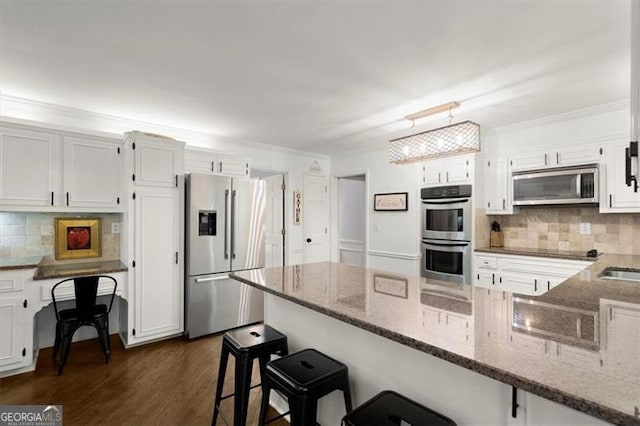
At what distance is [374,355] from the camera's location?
147 centimetres

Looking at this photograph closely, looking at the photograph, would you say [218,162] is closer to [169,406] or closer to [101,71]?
[101,71]

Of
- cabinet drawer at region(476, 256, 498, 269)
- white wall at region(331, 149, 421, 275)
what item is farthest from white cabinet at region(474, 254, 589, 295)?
white wall at region(331, 149, 421, 275)

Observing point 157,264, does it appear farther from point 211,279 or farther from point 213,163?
point 213,163

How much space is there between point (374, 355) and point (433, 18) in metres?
1.85

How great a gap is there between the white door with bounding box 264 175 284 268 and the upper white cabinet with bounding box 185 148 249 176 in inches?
41.7

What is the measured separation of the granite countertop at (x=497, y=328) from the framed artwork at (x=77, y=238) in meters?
2.39

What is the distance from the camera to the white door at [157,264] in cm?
321

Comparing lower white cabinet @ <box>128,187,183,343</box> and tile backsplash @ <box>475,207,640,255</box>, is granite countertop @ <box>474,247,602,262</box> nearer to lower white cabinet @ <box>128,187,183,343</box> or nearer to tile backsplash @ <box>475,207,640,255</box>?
tile backsplash @ <box>475,207,640,255</box>

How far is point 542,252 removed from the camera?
3.46 metres

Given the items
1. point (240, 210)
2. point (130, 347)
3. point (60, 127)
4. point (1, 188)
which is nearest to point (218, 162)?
point (240, 210)

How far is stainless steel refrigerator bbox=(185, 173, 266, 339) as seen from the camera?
11.4 ft

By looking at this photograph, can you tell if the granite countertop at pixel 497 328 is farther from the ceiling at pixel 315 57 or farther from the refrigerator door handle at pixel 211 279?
the refrigerator door handle at pixel 211 279

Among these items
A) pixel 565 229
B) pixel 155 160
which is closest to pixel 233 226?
pixel 155 160

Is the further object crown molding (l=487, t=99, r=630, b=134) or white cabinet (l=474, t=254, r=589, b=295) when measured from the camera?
white cabinet (l=474, t=254, r=589, b=295)
